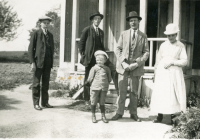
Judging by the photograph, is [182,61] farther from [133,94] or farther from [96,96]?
[96,96]

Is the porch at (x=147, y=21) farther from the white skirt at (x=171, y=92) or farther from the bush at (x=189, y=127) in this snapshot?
the bush at (x=189, y=127)

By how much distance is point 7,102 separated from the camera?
6.40m

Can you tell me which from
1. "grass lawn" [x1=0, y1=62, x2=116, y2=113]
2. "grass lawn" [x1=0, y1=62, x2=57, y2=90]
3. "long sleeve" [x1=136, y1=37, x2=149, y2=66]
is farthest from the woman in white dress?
"grass lawn" [x1=0, y1=62, x2=57, y2=90]

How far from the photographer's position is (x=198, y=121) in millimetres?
4027

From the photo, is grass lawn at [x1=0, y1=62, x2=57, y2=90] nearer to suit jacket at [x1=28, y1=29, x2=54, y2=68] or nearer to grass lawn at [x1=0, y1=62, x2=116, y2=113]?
grass lawn at [x1=0, y1=62, x2=116, y2=113]

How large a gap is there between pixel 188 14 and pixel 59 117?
5686mm

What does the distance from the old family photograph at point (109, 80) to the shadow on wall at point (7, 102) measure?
24 mm

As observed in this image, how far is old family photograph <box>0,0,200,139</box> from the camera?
14.6ft

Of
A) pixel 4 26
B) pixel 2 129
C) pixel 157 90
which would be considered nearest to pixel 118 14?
pixel 4 26

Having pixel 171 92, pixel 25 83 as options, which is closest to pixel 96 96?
pixel 171 92

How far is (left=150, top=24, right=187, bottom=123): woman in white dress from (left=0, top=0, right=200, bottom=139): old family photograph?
0.02 metres

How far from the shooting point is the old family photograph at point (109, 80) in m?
4.46

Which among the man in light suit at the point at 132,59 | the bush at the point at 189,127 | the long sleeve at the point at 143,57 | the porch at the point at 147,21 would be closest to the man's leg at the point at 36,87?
the man in light suit at the point at 132,59

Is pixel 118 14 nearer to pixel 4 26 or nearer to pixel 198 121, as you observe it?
pixel 4 26
